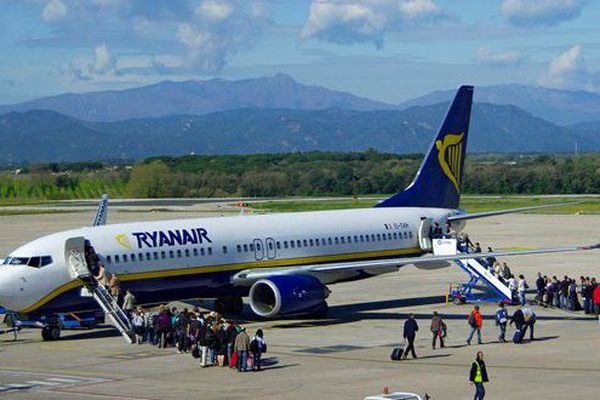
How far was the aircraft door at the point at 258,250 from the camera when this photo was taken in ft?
159

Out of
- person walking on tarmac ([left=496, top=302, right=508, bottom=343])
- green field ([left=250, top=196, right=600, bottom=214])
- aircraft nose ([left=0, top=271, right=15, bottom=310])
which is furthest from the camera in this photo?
green field ([left=250, top=196, right=600, bottom=214])

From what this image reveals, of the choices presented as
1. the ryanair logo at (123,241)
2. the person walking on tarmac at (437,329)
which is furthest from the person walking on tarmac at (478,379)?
the ryanair logo at (123,241)

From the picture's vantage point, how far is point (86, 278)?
43469mm

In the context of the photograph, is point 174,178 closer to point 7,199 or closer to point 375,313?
point 7,199

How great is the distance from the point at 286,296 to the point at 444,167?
49.9 ft

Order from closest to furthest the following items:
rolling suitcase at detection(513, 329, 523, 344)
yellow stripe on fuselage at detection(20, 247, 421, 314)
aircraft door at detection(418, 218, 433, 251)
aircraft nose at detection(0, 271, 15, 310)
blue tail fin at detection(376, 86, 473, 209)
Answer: rolling suitcase at detection(513, 329, 523, 344) → aircraft nose at detection(0, 271, 15, 310) → yellow stripe on fuselage at detection(20, 247, 421, 314) → aircraft door at detection(418, 218, 433, 251) → blue tail fin at detection(376, 86, 473, 209)

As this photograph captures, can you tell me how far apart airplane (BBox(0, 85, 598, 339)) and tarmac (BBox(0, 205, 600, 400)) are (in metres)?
1.40

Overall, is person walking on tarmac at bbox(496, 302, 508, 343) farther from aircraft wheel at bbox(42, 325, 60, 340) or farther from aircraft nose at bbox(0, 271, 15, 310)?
aircraft nose at bbox(0, 271, 15, 310)

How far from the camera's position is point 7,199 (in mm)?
162000

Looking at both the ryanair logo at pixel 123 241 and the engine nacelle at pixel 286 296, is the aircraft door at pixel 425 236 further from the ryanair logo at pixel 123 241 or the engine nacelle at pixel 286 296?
the ryanair logo at pixel 123 241

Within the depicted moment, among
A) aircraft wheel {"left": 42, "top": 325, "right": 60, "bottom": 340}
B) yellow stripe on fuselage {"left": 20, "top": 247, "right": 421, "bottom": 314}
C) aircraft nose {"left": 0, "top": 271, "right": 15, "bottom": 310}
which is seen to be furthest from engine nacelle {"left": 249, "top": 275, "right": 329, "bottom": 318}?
aircraft nose {"left": 0, "top": 271, "right": 15, "bottom": 310}

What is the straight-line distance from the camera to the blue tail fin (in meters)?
57.2

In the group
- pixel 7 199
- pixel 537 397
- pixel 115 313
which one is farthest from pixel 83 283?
pixel 7 199

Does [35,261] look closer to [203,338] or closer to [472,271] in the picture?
[203,338]
